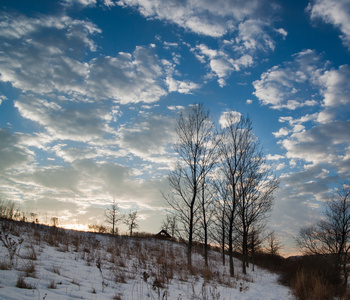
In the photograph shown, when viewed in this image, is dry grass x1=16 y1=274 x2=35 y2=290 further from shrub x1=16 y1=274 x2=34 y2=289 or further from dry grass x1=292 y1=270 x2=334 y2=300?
dry grass x1=292 y1=270 x2=334 y2=300

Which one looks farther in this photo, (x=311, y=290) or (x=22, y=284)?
(x=311, y=290)

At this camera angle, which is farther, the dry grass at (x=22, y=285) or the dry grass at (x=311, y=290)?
the dry grass at (x=311, y=290)

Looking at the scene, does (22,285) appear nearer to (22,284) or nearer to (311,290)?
(22,284)

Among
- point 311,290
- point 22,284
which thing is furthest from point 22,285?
point 311,290

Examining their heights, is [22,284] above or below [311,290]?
above

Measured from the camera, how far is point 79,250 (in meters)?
9.66

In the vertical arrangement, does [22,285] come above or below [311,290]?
above

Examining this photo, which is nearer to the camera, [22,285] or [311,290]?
[22,285]

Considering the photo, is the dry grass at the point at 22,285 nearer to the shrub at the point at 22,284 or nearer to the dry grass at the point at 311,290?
the shrub at the point at 22,284

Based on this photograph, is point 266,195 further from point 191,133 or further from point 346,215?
point 346,215

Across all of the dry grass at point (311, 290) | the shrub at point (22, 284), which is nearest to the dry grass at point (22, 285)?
the shrub at point (22, 284)

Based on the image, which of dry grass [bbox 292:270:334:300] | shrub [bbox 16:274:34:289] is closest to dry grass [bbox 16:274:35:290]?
shrub [bbox 16:274:34:289]

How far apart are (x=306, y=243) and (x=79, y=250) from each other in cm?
3461

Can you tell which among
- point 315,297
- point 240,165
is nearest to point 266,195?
point 240,165
